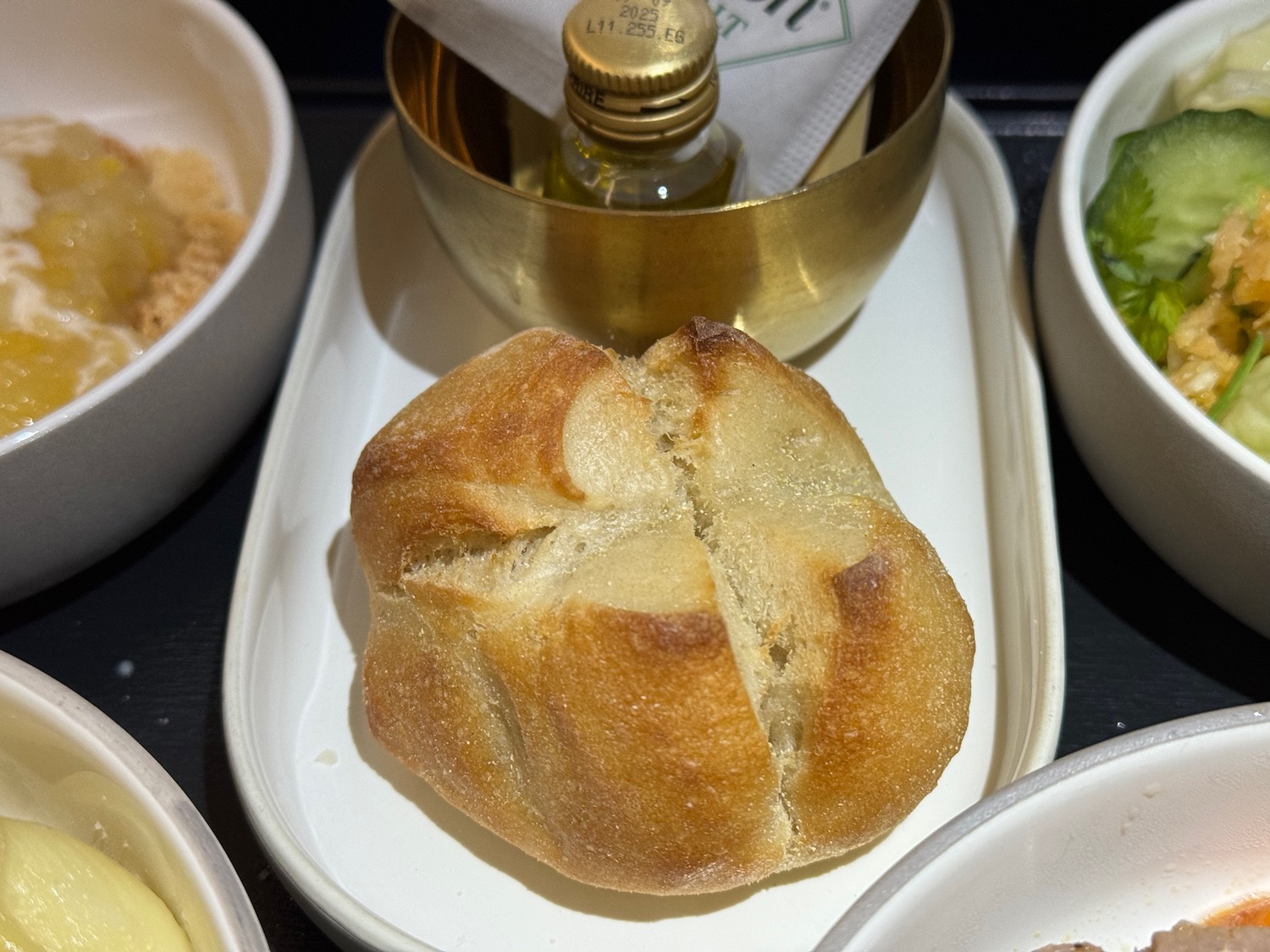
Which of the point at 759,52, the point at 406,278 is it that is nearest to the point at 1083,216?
the point at 759,52

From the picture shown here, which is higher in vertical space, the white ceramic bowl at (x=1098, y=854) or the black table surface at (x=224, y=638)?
the white ceramic bowl at (x=1098, y=854)

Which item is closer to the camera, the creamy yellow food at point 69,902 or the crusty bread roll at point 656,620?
the creamy yellow food at point 69,902

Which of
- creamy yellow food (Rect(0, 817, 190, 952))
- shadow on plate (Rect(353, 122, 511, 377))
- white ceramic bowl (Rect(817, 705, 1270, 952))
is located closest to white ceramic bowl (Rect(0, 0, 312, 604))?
shadow on plate (Rect(353, 122, 511, 377))

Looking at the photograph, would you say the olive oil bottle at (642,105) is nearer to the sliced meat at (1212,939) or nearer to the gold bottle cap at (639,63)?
the gold bottle cap at (639,63)

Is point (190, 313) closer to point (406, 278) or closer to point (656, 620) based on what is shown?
point (406, 278)

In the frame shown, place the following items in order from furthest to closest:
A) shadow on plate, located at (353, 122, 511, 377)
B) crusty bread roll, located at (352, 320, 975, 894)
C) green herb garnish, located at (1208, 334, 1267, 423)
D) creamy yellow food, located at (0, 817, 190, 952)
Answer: shadow on plate, located at (353, 122, 511, 377) → green herb garnish, located at (1208, 334, 1267, 423) → crusty bread roll, located at (352, 320, 975, 894) → creamy yellow food, located at (0, 817, 190, 952)

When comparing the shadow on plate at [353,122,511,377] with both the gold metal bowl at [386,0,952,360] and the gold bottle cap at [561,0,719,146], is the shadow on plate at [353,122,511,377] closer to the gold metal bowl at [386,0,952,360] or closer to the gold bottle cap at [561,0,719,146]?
the gold metal bowl at [386,0,952,360]

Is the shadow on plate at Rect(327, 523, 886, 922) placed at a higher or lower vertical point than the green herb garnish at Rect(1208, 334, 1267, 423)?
lower

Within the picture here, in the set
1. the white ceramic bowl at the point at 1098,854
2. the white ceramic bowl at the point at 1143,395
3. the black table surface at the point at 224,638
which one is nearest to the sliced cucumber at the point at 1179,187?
the white ceramic bowl at the point at 1143,395
